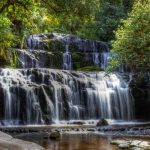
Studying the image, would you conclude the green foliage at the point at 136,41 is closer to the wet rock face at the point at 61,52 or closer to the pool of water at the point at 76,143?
the pool of water at the point at 76,143

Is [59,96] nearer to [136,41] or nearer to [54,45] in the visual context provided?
[136,41]

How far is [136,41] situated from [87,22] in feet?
36.5

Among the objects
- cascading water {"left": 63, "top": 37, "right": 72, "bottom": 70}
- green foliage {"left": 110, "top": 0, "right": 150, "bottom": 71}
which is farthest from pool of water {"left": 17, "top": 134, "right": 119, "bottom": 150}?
cascading water {"left": 63, "top": 37, "right": 72, "bottom": 70}

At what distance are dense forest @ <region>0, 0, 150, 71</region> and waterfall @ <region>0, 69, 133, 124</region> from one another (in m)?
2.67

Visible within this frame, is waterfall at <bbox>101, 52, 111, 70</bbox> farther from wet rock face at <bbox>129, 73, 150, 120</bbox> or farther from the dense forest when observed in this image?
wet rock face at <bbox>129, 73, 150, 120</bbox>

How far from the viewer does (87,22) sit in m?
15.2

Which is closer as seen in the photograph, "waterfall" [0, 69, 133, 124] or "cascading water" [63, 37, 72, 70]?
"waterfall" [0, 69, 133, 124]

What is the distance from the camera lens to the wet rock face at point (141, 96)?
31609 millimetres

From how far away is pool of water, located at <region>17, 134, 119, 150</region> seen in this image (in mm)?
16859

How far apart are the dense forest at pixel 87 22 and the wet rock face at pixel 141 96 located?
3869 mm

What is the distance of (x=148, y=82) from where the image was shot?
3338 centimetres

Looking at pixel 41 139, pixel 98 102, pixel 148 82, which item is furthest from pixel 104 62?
pixel 41 139

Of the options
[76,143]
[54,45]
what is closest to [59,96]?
[54,45]

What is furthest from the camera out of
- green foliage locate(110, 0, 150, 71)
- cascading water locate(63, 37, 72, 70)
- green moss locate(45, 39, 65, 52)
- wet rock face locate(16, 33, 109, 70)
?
green moss locate(45, 39, 65, 52)
